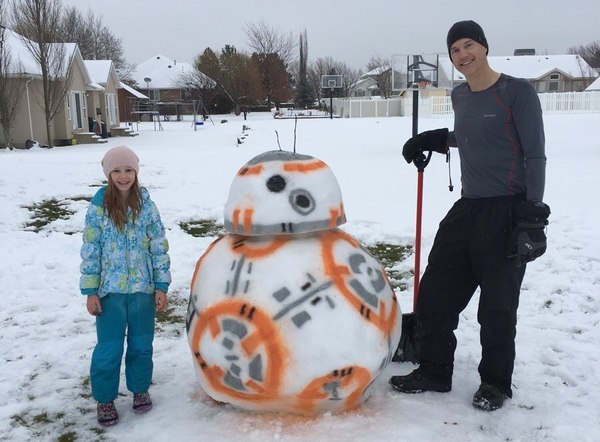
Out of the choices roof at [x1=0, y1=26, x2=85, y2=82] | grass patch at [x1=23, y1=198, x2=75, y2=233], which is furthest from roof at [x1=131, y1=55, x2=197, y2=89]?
grass patch at [x1=23, y1=198, x2=75, y2=233]

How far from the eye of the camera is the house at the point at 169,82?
178 feet

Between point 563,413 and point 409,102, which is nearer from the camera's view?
point 563,413

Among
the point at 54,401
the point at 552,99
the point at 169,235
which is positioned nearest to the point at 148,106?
the point at 552,99

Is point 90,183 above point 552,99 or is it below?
below

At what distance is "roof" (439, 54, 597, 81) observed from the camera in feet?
179

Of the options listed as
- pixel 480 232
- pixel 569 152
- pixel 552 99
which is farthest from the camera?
pixel 552 99

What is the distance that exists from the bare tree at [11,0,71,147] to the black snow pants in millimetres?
22789

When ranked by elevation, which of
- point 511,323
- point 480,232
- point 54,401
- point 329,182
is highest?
point 329,182

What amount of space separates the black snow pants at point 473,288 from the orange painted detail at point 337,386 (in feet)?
Result: 2.45

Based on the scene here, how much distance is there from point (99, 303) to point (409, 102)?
35.1 metres

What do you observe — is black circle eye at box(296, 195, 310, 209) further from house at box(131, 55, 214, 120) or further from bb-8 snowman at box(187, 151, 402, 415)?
house at box(131, 55, 214, 120)

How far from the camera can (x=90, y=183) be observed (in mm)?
11672

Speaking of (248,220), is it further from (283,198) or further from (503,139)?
(503,139)

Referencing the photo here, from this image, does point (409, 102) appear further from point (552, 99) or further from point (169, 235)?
point (169, 235)
